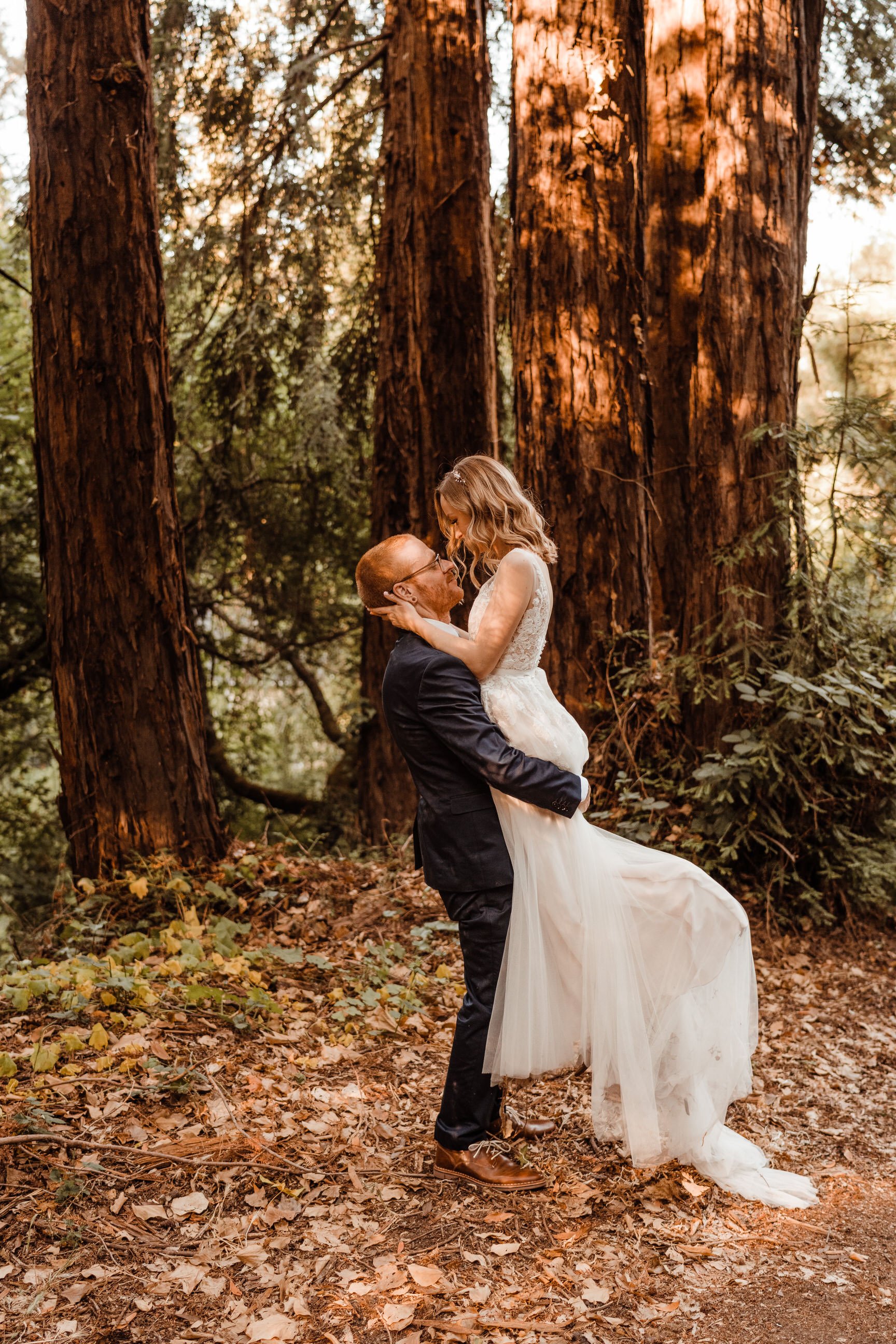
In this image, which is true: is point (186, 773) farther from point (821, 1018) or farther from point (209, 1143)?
point (821, 1018)

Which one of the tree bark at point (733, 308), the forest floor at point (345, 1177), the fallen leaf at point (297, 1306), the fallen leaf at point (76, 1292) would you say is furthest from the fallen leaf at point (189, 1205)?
the tree bark at point (733, 308)

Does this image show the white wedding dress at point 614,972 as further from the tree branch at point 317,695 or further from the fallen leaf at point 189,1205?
the tree branch at point 317,695

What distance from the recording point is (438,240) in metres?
8.95

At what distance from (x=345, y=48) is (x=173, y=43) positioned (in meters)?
1.84

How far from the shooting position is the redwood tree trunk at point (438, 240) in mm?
8883

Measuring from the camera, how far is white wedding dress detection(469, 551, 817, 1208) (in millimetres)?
3631

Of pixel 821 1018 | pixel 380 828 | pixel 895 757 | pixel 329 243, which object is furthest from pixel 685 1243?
pixel 329 243

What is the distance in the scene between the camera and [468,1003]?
3.66 meters

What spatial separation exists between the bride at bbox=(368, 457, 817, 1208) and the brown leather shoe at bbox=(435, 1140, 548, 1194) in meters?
0.30

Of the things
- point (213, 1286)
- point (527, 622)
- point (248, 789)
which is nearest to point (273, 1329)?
point (213, 1286)

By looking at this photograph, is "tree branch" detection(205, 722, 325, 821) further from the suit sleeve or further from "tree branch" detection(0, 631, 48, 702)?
the suit sleeve

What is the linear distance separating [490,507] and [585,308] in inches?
144

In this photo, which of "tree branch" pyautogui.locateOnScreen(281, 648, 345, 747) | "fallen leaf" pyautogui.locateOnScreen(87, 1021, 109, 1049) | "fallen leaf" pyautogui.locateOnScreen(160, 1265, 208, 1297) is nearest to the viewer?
"fallen leaf" pyautogui.locateOnScreen(160, 1265, 208, 1297)

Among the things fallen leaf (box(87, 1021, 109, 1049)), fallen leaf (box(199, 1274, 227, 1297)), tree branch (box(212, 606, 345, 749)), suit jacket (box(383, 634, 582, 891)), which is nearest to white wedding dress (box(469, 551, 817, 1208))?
suit jacket (box(383, 634, 582, 891))
